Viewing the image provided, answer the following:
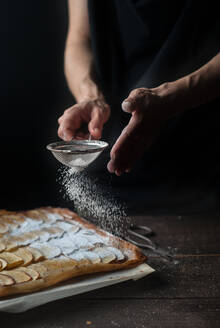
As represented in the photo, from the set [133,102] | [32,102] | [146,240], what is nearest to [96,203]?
[146,240]

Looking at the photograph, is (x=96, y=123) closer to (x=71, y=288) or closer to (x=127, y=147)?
(x=127, y=147)

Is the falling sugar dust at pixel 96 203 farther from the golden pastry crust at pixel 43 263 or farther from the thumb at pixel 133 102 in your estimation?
the thumb at pixel 133 102

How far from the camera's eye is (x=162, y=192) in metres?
2.14

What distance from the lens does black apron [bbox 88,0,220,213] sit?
6.33 feet

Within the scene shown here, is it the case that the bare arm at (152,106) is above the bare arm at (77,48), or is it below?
below

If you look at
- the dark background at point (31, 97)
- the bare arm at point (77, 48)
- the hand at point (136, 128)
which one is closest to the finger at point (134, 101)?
the hand at point (136, 128)

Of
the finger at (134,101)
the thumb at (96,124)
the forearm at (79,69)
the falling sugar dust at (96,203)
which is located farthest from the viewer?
the forearm at (79,69)

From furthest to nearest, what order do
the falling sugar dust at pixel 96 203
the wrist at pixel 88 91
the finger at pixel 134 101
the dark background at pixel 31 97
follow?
1. the dark background at pixel 31 97
2. the wrist at pixel 88 91
3. the falling sugar dust at pixel 96 203
4. the finger at pixel 134 101

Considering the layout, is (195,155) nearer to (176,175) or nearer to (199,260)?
(176,175)

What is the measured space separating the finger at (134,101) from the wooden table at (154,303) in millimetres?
568

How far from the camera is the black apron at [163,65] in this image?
193 centimetres

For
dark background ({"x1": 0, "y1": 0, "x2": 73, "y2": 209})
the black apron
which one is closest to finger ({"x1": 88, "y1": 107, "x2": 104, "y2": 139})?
the black apron

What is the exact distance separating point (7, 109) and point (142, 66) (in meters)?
0.84

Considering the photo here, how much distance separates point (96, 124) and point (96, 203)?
419mm
